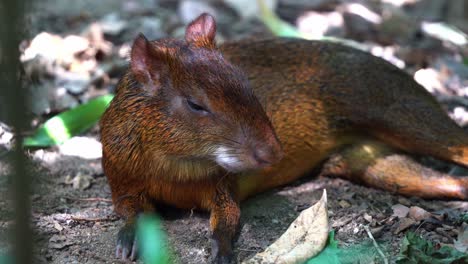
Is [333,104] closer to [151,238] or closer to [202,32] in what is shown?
[202,32]

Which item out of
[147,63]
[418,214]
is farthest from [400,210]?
[147,63]

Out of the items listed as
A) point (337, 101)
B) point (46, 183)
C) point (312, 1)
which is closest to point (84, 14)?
point (312, 1)

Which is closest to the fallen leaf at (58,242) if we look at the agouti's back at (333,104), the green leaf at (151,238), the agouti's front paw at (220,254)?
the green leaf at (151,238)

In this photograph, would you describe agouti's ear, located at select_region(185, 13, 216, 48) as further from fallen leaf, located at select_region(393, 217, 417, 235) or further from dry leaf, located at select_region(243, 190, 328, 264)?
fallen leaf, located at select_region(393, 217, 417, 235)

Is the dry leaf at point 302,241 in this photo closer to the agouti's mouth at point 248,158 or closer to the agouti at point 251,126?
the agouti at point 251,126

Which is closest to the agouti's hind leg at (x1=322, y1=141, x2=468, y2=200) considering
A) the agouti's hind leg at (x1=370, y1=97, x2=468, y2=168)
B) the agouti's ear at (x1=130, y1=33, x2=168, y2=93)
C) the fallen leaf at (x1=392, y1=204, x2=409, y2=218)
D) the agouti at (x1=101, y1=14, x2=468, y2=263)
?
the agouti at (x1=101, y1=14, x2=468, y2=263)

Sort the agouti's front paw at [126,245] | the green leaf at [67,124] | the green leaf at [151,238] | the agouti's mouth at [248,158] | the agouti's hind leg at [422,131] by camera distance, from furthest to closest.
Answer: the green leaf at [67,124] → the agouti's hind leg at [422,131] → the agouti's front paw at [126,245] → the agouti's mouth at [248,158] → the green leaf at [151,238]
